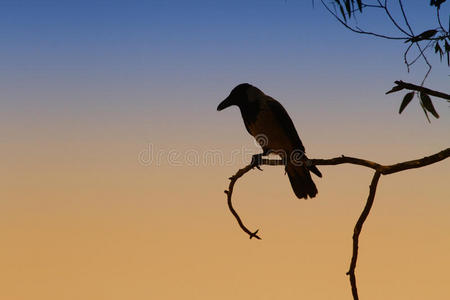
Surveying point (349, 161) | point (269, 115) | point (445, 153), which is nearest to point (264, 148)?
point (269, 115)

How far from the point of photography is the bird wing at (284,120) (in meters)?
5.65

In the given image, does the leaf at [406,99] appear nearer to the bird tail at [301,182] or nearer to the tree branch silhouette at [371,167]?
the tree branch silhouette at [371,167]

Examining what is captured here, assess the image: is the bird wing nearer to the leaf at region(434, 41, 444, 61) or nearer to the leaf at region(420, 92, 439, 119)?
the leaf at region(434, 41, 444, 61)

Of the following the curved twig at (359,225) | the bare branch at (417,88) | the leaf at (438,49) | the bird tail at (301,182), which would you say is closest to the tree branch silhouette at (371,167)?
the curved twig at (359,225)

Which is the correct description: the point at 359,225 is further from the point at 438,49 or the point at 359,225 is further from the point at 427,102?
the point at 438,49

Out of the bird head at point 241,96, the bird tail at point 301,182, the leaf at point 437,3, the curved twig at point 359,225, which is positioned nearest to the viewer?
the curved twig at point 359,225

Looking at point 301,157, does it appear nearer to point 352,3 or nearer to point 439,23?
point 352,3

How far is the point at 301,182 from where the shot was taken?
5.59 m

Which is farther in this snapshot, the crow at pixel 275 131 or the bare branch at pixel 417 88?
the crow at pixel 275 131

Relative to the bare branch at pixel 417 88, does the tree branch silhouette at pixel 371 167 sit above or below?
below

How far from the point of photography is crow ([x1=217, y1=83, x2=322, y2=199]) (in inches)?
220

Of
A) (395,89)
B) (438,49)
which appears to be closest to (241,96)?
(438,49)

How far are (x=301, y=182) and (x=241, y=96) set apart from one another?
3.31 feet

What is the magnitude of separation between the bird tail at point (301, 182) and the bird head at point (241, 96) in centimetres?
74
